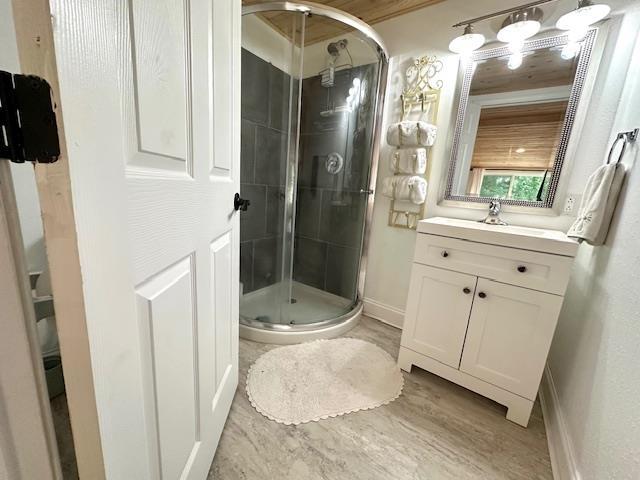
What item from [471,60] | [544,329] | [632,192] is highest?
[471,60]

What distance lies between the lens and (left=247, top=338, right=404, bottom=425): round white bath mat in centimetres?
116

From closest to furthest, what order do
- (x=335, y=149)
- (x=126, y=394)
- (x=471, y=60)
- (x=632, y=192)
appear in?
(x=126, y=394), (x=632, y=192), (x=471, y=60), (x=335, y=149)

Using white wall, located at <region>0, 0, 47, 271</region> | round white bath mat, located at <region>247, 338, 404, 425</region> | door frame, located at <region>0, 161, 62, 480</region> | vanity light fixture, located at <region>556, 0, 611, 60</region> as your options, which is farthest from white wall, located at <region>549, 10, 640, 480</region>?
white wall, located at <region>0, 0, 47, 271</region>

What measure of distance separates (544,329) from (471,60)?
1444 mm

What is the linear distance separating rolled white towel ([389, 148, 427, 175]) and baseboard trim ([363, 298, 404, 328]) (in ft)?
3.21

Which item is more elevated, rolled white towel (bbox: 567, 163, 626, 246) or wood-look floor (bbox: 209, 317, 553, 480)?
rolled white towel (bbox: 567, 163, 626, 246)

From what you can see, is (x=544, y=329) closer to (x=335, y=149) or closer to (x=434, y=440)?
(x=434, y=440)

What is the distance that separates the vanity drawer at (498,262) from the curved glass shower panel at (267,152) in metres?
1.06

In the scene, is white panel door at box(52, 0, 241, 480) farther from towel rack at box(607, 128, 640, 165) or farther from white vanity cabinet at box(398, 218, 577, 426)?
towel rack at box(607, 128, 640, 165)

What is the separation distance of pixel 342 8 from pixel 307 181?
3.70ft

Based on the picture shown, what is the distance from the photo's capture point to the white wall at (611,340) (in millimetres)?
700

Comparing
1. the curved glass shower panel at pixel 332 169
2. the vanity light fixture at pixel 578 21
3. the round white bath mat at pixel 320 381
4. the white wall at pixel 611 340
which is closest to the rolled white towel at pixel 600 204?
the white wall at pixel 611 340

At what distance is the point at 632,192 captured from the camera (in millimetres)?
881

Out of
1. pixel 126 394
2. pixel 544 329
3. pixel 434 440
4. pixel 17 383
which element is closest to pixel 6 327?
pixel 17 383
